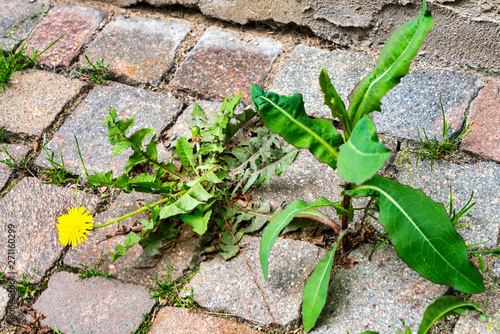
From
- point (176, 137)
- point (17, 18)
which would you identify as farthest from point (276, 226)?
point (17, 18)

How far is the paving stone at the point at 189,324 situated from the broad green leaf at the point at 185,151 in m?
0.62

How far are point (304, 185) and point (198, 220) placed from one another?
1.65 ft

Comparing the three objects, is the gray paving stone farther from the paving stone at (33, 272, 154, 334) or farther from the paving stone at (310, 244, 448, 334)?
the paving stone at (310, 244, 448, 334)

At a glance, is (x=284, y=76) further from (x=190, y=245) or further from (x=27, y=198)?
(x=27, y=198)

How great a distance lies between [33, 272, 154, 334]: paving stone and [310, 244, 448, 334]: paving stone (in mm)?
701

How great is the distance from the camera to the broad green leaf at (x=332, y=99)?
5.51 feet

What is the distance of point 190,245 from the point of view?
2.08 metres

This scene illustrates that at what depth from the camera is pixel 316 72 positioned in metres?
2.63

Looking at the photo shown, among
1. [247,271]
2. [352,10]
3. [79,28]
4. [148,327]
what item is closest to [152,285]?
[148,327]

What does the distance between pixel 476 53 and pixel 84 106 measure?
2017 mm

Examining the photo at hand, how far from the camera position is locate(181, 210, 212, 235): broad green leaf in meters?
1.94

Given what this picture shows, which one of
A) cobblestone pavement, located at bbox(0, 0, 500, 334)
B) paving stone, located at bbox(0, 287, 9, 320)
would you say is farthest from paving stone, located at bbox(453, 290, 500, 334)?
paving stone, located at bbox(0, 287, 9, 320)

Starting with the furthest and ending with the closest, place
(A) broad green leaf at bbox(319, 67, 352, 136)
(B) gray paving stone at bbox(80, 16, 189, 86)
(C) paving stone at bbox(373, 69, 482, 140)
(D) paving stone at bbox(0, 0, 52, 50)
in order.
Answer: (D) paving stone at bbox(0, 0, 52, 50) < (B) gray paving stone at bbox(80, 16, 189, 86) < (C) paving stone at bbox(373, 69, 482, 140) < (A) broad green leaf at bbox(319, 67, 352, 136)

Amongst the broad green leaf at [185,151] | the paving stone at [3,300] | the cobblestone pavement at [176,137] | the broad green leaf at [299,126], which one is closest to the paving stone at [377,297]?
the cobblestone pavement at [176,137]
